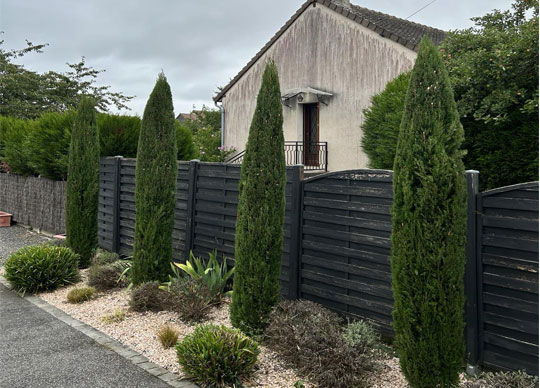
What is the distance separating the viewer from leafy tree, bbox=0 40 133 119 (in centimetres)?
2582

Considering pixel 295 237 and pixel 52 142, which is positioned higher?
pixel 52 142

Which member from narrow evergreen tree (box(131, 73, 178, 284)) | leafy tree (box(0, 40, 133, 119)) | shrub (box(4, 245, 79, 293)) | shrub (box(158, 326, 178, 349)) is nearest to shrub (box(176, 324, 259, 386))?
shrub (box(158, 326, 178, 349))

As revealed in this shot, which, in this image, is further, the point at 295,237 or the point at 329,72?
the point at 329,72

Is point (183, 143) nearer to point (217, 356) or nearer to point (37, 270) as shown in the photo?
point (37, 270)

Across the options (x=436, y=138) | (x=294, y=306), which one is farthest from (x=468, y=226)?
(x=294, y=306)

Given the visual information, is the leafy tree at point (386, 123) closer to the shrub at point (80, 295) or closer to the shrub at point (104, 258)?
the shrub at point (104, 258)

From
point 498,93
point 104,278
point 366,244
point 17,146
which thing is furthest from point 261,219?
point 17,146

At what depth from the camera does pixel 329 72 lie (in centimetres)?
1459

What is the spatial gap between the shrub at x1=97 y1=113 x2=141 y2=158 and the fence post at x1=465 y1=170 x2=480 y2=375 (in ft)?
25.5

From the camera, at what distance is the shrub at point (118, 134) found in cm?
964

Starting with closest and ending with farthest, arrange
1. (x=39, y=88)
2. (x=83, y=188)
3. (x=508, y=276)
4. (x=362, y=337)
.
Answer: (x=508, y=276)
(x=362, y=337)
(x=83, y=188)
(x=39, y=88)

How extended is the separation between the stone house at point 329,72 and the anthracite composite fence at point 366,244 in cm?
793

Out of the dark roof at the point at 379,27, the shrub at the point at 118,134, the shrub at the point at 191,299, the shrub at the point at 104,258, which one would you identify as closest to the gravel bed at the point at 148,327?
the shrub at the point at 191,299

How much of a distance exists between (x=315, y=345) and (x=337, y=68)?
1174cm
